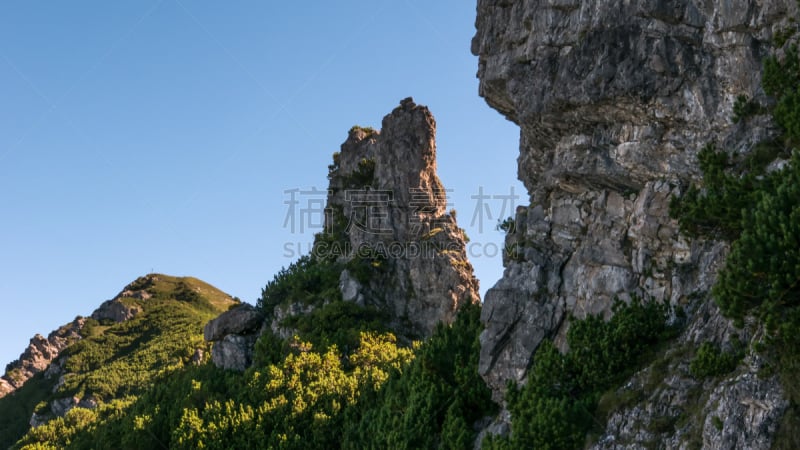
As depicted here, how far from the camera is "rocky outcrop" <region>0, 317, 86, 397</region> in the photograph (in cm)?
9638

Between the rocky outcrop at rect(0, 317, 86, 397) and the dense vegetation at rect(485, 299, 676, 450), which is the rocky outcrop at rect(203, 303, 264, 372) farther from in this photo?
the rocky outcrop at rect(0, 317, 86, 397)

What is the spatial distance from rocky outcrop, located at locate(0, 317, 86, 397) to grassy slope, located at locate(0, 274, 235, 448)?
2907 mm

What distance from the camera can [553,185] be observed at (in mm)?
31328

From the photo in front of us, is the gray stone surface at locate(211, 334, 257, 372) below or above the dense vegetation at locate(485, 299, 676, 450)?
above

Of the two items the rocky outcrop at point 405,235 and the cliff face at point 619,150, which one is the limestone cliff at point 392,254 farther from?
the cliff face at point 619,150

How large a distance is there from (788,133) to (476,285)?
34.6m

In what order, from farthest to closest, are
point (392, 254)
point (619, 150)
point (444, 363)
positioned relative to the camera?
point (392, 254), point (444, 363), point (619, 150)

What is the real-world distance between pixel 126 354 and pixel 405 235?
51044mm

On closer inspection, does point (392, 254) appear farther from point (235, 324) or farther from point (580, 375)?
point (580, 375)

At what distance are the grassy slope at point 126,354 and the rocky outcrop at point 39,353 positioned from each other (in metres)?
2.91

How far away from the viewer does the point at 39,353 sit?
327 ft

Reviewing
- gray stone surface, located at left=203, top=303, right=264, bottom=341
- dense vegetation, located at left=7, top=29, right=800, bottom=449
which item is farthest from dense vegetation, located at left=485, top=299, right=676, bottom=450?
gray stone surface, located at left=203, top=303, right=264, bottom=341

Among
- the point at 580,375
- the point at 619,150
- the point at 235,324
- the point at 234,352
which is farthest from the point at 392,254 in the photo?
the point at 580,375

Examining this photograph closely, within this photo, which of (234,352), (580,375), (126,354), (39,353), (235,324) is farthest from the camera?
(39,353)
